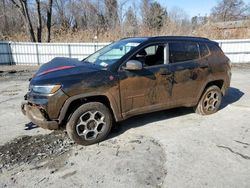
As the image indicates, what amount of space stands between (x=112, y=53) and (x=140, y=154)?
2.06 m

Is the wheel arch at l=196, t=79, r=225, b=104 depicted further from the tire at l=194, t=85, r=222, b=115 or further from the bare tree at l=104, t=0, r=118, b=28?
the bare tree at l=104, t=0, r=118, b=28

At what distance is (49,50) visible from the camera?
1338 cm

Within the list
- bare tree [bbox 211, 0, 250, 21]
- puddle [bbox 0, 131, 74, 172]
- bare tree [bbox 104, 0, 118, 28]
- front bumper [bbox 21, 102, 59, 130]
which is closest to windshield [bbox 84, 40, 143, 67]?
front bumper [bbox 21, 102, 59, 130]

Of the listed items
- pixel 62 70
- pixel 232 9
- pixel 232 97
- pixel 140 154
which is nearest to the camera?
pixel 140 154

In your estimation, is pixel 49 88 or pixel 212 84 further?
pixel 212 84

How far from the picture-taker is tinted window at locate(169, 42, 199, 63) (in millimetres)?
4633

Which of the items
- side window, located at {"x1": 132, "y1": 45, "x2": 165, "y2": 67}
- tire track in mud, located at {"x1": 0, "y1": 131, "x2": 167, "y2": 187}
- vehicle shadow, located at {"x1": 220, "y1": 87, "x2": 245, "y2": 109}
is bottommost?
tire track in mud, located at {"x1": 0, "y1": 131, "x2": 167, "y2": 187}

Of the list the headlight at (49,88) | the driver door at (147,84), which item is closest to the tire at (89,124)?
the driver door at (147,84)

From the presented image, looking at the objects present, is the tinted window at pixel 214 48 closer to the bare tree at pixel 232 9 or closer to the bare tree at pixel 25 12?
the bare tree at pixel 25 12

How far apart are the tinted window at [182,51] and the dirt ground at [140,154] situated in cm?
134

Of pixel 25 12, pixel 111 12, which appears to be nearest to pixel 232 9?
pixel 111 12

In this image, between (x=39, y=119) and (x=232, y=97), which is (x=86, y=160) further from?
(x=232, y=97)

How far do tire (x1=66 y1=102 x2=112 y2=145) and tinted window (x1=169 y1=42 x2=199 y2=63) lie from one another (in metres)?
1.70

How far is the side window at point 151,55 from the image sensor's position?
4320 mm
